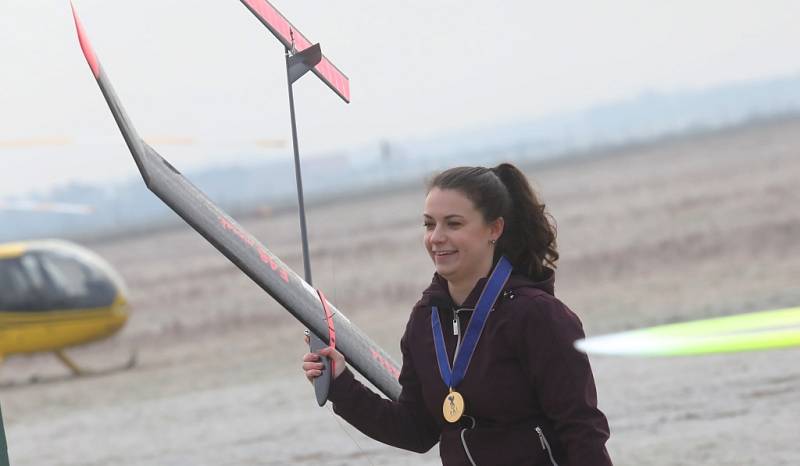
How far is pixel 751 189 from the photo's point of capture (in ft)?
136

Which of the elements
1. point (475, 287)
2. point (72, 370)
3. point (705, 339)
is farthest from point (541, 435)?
point (72, 370)

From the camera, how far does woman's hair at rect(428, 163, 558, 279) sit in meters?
3.10

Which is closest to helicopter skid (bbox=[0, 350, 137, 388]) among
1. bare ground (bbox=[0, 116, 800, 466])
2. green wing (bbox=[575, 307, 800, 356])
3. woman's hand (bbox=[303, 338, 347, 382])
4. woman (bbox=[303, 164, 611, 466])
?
bare ground (bbox=[0, 116, 800, 466])

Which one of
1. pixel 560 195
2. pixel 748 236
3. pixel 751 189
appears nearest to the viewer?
pixel 748 236

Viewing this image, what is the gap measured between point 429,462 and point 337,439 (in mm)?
1671

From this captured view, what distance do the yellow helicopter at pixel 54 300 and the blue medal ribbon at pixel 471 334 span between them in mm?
16622

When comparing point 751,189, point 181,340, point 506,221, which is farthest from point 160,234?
point 506,221

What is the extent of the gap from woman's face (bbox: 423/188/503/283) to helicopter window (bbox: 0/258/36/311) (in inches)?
652

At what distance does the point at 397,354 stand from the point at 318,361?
12130 millimetres

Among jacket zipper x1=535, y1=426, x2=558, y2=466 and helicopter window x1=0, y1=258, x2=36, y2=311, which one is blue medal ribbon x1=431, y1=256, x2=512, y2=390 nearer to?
jacket zipper x1=535, y1=426, x2=558, y2=466

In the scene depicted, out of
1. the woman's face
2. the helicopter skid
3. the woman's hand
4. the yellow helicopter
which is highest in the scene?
the woman's face

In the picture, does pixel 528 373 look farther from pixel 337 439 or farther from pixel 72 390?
pixel 72 390

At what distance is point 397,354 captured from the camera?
15.2m

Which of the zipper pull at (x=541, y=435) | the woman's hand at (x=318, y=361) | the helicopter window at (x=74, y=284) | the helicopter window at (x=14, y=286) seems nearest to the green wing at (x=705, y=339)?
the zipper pull at (x=541, y=435)
